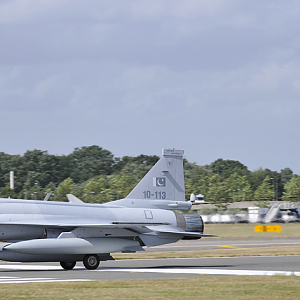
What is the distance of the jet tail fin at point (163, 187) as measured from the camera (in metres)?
23.7

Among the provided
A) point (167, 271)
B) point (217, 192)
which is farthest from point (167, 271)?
point (217, 192)

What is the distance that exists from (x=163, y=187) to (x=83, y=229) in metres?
4.82

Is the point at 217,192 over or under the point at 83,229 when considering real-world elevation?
over

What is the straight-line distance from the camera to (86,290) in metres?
13.2

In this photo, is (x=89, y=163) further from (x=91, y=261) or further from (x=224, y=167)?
(x=91, y=261)

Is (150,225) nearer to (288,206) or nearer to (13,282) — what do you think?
(13,282)

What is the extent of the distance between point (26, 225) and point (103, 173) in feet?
467

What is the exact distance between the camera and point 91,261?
2036 centimetres

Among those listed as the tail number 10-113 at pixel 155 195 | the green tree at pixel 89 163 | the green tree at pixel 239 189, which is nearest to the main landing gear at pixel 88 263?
the tail number 10-113 at pixel 155 195

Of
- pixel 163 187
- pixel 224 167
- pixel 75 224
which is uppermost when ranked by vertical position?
pixel 224 167

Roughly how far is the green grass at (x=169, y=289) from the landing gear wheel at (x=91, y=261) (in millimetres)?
5313

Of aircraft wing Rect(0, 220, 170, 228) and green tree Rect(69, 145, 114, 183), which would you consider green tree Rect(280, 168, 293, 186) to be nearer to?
green tree Rect(69, 145, 114, 183)

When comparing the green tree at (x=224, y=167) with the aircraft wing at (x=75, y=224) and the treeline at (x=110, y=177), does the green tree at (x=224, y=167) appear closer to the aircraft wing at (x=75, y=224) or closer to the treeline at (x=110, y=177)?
the treeline at (x=110, y=177)

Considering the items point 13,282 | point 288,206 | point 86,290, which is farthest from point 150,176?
point 288,206
